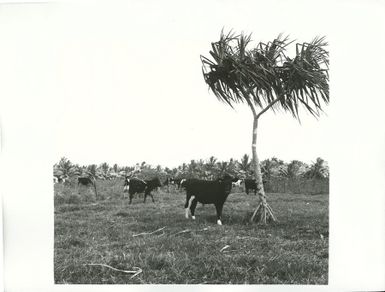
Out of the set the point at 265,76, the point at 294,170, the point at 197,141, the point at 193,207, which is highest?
the point at 265,76

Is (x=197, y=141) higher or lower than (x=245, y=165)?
higher

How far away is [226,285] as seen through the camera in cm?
392

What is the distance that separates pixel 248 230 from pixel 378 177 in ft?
3.40

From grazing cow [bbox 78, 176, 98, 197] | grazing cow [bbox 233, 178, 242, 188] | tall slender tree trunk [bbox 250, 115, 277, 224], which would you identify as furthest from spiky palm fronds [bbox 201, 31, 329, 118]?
grazing cow [bbox 78, 176, 98, 197]

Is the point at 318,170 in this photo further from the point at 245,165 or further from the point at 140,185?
the point at 140,185

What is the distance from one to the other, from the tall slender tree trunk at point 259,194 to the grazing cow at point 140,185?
2.39ft

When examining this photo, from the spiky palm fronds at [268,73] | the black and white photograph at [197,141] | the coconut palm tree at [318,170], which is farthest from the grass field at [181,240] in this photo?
the spiky palm fronds at [268,73]

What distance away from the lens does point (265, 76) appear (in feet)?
13.0

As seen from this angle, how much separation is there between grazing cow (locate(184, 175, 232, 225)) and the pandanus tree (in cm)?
24

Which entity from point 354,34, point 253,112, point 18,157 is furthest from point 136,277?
point 354,34

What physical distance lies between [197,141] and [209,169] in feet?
0.75

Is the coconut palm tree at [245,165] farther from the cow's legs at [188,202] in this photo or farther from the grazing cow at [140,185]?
the grazing cow at [140,185]

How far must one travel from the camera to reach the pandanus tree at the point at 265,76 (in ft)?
12.9

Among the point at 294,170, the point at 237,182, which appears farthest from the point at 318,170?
the point at 237,182
